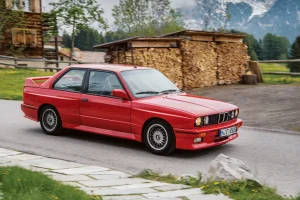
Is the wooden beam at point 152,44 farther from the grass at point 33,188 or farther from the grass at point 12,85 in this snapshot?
the grass at point 33,188

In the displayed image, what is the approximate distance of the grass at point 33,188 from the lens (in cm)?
476

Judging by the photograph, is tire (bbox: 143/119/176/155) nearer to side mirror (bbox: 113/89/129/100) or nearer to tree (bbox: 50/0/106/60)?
side mirror (bbox: 113/89/129/100)

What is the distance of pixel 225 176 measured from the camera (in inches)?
225

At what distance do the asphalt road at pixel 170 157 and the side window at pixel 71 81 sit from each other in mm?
1001

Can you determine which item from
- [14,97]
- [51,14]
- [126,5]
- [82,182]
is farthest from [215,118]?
[126,5]

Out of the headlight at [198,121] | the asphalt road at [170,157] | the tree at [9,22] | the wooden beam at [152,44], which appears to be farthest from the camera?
the tree at [9,22]

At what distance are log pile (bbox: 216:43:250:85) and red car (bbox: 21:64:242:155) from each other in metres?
13.5

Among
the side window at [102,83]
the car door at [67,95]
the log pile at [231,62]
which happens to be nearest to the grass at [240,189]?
the side window at [102,83]

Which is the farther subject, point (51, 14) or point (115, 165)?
point (51, 14)

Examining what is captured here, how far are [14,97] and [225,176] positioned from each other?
13.9 meters

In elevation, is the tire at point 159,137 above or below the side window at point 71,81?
below

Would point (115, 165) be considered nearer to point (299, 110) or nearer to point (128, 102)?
point (128, 102)

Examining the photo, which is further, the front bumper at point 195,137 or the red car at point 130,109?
the red car at point 130,109

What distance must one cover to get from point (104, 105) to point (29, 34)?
1561 inches
